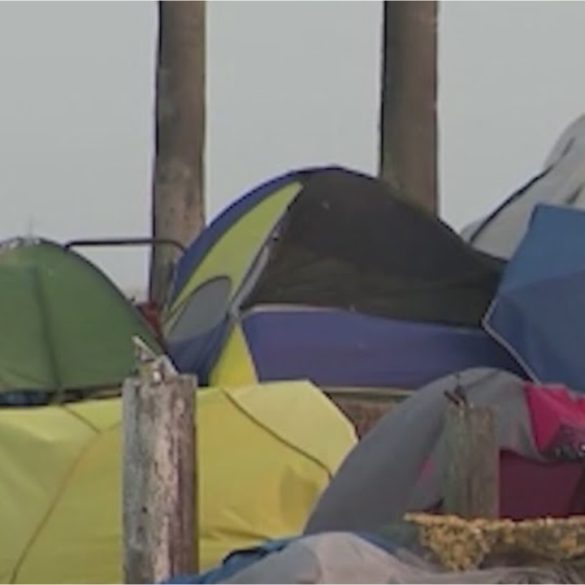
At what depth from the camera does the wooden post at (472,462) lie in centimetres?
559

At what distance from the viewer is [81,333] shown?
Result: 31.1ft

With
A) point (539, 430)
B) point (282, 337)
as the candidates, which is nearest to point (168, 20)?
point (282, 337)

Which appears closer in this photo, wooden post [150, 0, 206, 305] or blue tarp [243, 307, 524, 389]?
blue tarp [243, 307, 524, 389]

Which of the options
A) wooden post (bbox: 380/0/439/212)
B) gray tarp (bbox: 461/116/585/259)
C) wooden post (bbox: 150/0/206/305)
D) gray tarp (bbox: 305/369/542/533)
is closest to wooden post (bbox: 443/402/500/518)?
gray tarp (bbox: 305/369/542/533)

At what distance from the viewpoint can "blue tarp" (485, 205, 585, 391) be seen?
8.58 metres

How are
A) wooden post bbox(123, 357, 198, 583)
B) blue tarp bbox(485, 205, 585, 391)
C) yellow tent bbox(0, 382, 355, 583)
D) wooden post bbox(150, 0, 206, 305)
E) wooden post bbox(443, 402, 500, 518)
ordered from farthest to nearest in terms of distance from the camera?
wooden post bbox(150, 0, 206, 305) < blue tarp bbox(485, 205, 585, 391) < yellow tent bbox(0, 382, 355, 583) < wooden post bbox(123, 357, 198, 583) < wooden post bbox(443, 402, 500, 518)

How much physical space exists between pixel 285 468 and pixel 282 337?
2001 millimetres

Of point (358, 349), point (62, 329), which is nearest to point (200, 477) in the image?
point (358, 349)

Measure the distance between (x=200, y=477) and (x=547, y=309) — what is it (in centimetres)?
245

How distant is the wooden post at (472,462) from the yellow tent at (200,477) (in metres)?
1.21

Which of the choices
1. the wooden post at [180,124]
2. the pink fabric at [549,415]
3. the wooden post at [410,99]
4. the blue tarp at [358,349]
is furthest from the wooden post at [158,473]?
the wooden post at [180,124]

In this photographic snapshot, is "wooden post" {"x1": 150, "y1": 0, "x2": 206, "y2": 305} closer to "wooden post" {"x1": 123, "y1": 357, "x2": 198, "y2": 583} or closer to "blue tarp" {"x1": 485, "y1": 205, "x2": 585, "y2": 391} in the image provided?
"blue tarp" {"x1": 485, "y1": 205, "x2": 585, "y2": 391}

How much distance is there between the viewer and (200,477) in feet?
22.4

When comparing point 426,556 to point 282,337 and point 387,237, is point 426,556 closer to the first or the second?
point 282,337
